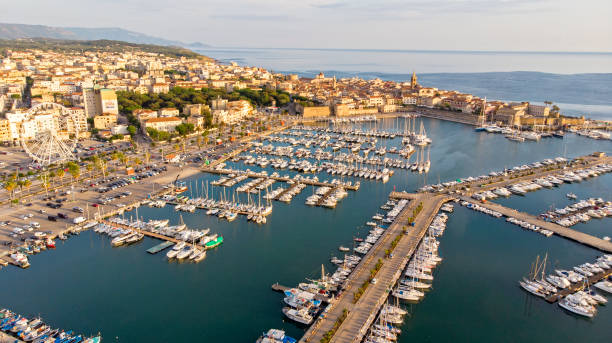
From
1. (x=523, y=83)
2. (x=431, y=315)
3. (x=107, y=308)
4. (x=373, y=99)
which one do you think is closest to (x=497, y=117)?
(x=373, y=99)

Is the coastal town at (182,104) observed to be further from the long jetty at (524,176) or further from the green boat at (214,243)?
the green boat at (214,243)

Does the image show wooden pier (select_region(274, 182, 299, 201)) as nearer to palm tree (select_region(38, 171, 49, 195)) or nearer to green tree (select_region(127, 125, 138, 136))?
palm tree (select_region(38, 171, 49, 195))

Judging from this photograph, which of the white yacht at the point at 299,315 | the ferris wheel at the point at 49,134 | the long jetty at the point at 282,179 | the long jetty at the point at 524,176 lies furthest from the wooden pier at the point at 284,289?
the ferris wheel at the point at 49,134

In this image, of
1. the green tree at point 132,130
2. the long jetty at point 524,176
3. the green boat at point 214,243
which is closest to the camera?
the green boat at point 214,243

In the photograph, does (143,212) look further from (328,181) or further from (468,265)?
(468,265)

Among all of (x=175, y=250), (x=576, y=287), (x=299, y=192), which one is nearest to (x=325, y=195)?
(x=299, y=192)

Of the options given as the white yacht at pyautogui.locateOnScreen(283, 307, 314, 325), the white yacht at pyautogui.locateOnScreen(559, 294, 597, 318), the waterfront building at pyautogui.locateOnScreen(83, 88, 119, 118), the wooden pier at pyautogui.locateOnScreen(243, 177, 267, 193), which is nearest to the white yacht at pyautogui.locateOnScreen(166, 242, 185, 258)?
the white yacht at pyautogui.locateOnScreen(283, 307, 314, 325)
